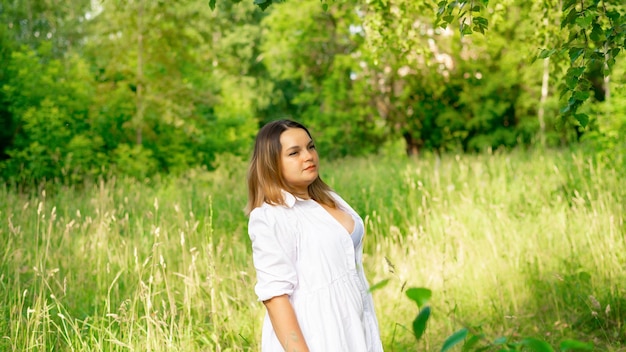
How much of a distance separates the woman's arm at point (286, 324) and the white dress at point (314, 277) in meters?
0.03

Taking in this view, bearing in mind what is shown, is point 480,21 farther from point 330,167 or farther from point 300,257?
point 330,167

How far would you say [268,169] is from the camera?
2332 mm

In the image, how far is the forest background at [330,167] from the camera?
397 centimetres

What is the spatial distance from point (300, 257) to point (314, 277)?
0.08 meters

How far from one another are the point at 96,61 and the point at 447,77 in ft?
32.5

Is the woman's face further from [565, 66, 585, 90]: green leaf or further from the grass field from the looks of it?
the grass field

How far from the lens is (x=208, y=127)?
12617 millimetres

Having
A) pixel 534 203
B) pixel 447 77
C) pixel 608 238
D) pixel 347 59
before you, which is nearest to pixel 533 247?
pixel 608 238

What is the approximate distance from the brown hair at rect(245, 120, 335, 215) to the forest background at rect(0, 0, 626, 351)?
18.8 inches

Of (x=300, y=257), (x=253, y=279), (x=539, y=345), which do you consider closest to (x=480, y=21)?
(x=300, y=257)

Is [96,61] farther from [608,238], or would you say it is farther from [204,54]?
[608,238]

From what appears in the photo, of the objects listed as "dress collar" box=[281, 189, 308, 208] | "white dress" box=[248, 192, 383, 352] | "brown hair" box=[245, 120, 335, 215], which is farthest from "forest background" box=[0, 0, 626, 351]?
"dress collar" box=[281, 189, 308, 208]

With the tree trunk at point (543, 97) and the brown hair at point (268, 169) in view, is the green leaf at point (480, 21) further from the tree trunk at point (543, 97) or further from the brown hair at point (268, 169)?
the tree trunk at point (543, 97)

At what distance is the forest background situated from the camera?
156 inches
